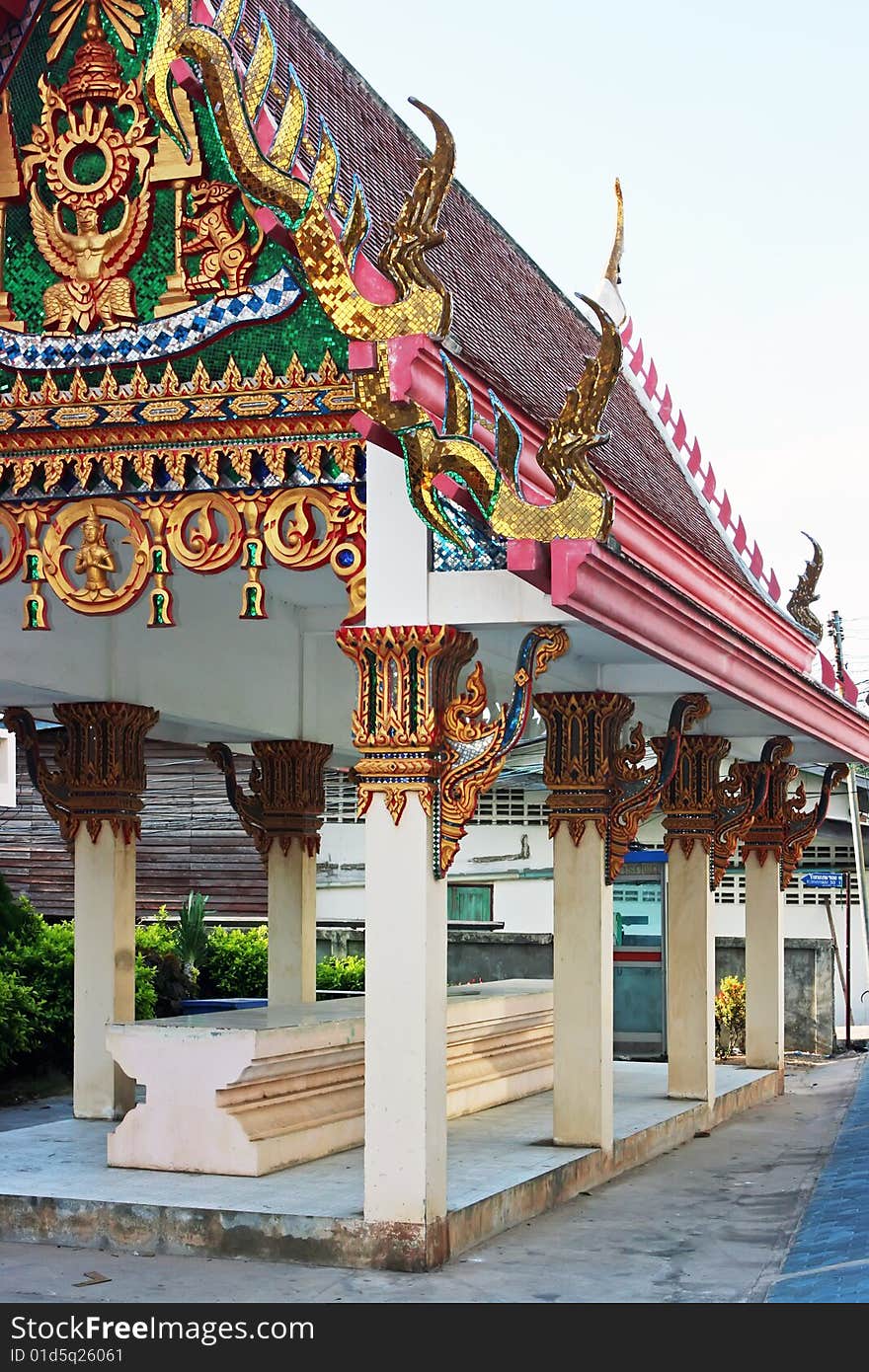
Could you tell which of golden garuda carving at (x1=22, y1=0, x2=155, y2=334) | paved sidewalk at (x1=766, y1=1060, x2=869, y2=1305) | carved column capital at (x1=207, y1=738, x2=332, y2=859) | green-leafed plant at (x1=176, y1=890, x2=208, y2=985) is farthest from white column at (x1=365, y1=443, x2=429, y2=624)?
green-leafed plant at (x1=176, y1=890, x2=208, y2=985)

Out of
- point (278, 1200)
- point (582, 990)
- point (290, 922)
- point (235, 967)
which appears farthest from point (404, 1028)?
point (235, 967)

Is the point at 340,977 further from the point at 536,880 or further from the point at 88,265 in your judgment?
the point at 88,265

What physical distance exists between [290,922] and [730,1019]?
6120 mm

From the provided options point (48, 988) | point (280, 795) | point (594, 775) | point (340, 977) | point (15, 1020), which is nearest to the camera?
point (594, 775)

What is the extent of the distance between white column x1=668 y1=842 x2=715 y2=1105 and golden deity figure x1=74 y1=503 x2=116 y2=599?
18.1 feet

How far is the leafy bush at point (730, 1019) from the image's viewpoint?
17.4 m

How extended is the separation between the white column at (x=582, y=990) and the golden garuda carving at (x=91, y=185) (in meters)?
3.63

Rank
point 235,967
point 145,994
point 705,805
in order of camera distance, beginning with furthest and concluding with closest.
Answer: point 235,967
point 145,994
point 705,805

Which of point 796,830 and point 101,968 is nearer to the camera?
point 101,968

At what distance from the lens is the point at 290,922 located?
42.7 feet

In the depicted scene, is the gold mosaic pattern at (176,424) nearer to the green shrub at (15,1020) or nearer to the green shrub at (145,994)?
the green shrub at (15,1020)

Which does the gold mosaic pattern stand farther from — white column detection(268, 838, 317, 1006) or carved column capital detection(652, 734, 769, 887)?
white column detection(268, 838, 317, 1006)

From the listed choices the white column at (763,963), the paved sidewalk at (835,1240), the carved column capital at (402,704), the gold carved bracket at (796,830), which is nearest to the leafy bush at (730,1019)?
the white column at (763,963)

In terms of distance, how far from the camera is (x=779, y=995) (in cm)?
1445
